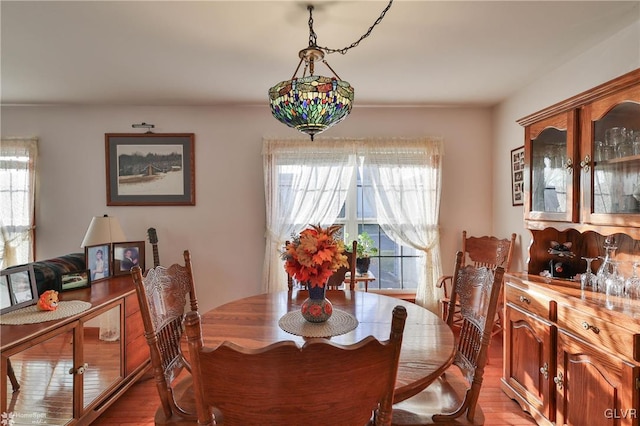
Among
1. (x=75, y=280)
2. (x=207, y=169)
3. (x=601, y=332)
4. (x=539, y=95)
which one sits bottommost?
(x=601, y=332)

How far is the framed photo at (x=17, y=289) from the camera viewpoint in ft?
5.74

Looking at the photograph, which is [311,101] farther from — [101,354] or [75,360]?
[101,354]

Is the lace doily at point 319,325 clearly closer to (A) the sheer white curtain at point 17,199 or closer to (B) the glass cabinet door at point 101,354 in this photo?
(B) the glass cabinet door at point 101,354

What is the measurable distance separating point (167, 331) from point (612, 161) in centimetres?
246

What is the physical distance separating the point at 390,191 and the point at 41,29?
9.75ft

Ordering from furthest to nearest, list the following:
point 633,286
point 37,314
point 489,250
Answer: point 489,250, point 37,314, point 633,286

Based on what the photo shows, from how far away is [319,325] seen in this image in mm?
1509

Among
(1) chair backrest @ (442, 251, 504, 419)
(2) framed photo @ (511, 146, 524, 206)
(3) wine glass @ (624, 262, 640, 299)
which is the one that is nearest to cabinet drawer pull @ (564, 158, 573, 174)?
(3) wine glass @ (624, 262, 640, 299)

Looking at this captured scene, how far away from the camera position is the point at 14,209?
130 inches

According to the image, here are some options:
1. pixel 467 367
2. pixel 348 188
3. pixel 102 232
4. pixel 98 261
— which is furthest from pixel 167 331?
pixel 348 188

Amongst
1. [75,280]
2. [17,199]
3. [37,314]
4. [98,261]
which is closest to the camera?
[37,314]

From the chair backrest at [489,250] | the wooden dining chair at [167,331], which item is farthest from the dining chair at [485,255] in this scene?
the wooden dining chair at [167,331]

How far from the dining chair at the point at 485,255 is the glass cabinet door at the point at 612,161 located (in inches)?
49.5

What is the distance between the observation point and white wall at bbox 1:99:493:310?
3.38m
